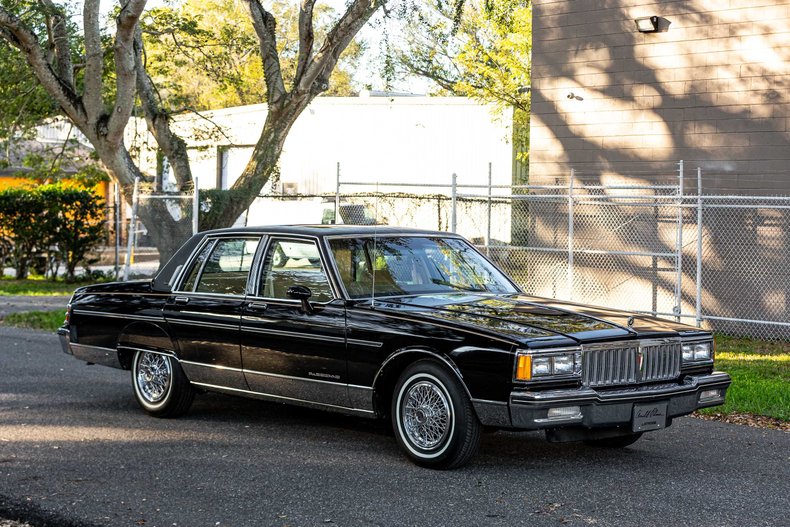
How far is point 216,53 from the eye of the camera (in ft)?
76.5

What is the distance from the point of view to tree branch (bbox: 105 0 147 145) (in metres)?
16.5

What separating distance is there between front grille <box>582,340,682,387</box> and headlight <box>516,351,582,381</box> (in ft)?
0.24

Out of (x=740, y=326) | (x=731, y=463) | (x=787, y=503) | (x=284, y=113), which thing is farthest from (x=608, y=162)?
(x=787, y=503)

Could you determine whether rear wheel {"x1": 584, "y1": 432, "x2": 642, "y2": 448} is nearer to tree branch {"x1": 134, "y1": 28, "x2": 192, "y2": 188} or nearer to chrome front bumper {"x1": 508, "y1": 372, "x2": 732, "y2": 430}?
chrome front bumper {"x1": 508, "y1": 372, "x2": 732, "y2": 430}

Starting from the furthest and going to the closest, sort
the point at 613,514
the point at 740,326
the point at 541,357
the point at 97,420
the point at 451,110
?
the point at 451,110
the point at 740,326
the point at 97,420
the point at 541,357
the point at 613,514

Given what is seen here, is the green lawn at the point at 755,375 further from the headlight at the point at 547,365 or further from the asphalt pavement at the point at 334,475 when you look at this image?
the headlight at the point at 547,365

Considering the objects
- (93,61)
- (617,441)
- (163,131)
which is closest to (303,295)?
(617,441)

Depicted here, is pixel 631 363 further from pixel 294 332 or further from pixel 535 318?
pixel 294 332

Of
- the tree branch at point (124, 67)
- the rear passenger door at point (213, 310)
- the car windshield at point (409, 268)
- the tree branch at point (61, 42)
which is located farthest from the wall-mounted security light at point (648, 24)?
the rear passenger door at point (213, 310)

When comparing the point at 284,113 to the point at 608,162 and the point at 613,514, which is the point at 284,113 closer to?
the point at 608,162

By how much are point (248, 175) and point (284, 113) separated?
134 cm

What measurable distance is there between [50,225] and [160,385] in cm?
1629

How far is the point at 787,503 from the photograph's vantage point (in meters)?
6.21

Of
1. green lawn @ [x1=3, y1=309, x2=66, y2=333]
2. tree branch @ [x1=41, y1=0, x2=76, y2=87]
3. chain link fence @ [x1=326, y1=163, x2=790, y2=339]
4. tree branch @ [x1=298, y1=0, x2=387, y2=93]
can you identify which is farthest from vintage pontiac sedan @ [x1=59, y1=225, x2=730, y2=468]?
tree branch @ [x1=41, y1=0, x2=76, y2=87]
